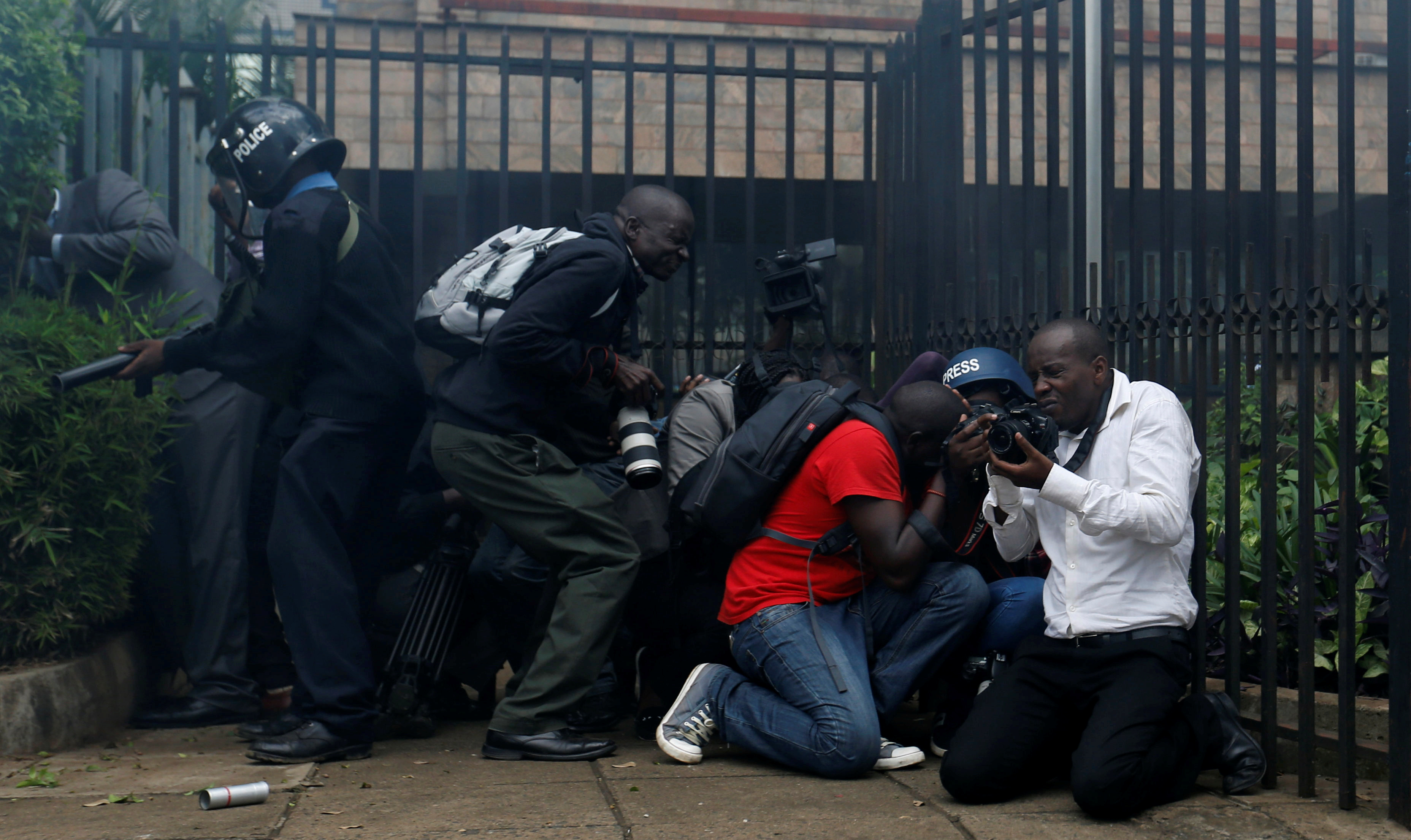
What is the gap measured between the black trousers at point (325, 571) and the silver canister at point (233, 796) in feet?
1.79

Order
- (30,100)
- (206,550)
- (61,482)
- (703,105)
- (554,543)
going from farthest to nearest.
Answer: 1. (703,105)
2. (206,550)
3. (30,100)
4. (61,482)
5. (554,543)

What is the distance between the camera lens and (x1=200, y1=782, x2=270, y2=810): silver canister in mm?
3248

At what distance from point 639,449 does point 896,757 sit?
4.26 feet

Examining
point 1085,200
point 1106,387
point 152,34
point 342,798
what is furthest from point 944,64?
point 152,34

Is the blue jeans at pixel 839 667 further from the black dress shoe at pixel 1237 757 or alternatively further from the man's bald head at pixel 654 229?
the man's bald head at pixel 654 229

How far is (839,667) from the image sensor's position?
12.3 feet

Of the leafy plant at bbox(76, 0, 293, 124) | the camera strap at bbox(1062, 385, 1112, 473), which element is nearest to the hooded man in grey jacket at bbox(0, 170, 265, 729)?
the camera strap at bbox(1062, 385, 1112, 473)

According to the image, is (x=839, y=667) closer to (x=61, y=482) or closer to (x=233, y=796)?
(x=233, y=796)

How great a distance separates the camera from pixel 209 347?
163 inches

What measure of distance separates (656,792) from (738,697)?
1.71 feet

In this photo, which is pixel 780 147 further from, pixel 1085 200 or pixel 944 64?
pixel 1085 200

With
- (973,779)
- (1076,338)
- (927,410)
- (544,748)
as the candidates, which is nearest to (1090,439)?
(1076,338)

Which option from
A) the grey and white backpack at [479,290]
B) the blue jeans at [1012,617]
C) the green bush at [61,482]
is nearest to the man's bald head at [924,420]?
the blue jeans at [1012,617]

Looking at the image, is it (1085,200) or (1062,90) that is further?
(1062,90)
